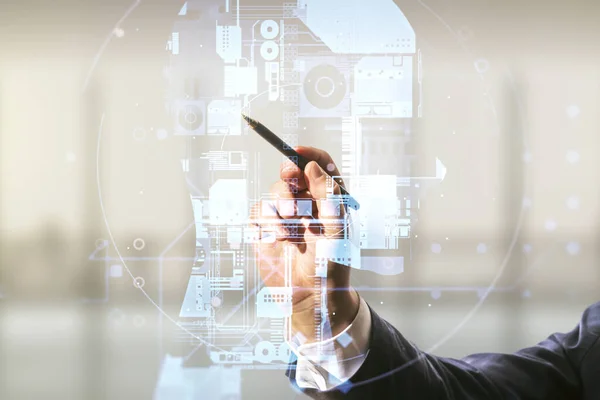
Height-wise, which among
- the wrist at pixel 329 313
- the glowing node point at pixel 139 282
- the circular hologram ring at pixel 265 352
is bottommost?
the circular hologram ring at pixel 265 352

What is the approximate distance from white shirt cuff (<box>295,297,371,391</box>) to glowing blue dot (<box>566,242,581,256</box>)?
45 cm

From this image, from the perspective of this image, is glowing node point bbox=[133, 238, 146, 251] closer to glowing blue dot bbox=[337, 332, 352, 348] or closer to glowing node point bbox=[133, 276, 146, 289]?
glowing node point bbox=[133, 276, 146, 289]

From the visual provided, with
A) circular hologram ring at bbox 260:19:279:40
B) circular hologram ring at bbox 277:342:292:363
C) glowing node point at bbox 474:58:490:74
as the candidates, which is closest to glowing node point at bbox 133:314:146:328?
circular hologram ring at bbox 277:342:292:363

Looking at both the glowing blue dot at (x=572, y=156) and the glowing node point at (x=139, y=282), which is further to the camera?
the glowing blue dot at (x=572, y=156)

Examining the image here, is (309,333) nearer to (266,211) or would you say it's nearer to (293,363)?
(293,363)

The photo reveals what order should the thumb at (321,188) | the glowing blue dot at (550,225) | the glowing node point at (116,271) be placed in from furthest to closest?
the glowing blue dot at (550,225), the glowing node point at (116,271), the thumb at (321,188)

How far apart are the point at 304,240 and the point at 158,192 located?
0.68 feet

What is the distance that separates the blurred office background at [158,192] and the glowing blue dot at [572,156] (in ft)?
0.06

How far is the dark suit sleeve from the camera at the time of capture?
1.85ft

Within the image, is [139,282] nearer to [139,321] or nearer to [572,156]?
[139,321]

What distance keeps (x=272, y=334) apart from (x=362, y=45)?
0.38 meters

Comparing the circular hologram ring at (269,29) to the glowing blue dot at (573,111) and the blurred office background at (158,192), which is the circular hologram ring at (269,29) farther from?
the glowing blue dot at (573,111)

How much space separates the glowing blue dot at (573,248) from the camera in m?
0.82

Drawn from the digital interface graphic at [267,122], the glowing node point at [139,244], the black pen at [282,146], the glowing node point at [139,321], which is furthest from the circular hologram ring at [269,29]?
the glowing node point at [139,321]
